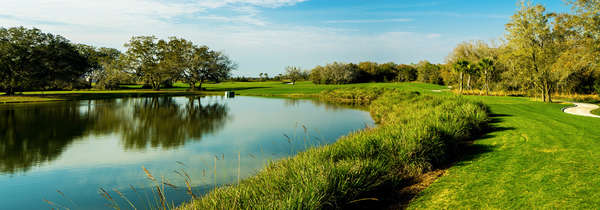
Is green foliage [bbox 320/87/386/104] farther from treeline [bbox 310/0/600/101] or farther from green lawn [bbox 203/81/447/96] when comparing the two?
treeline [bbox 310/0/600/101]

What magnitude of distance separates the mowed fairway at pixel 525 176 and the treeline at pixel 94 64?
39320 mm

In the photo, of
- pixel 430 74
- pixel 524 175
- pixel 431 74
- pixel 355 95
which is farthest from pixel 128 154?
pixel 430 74

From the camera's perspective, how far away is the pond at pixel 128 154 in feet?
19.8

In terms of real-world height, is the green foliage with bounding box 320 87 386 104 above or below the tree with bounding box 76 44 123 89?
below

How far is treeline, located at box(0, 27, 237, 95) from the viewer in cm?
3030

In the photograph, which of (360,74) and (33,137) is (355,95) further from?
(360,74)

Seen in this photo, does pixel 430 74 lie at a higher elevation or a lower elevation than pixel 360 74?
lower

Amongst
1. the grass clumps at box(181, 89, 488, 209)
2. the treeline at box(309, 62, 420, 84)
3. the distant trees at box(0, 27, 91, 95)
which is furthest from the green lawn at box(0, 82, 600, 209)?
the treeline at box(309, 62, 420, 84)

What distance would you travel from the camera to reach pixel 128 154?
9.14 meters

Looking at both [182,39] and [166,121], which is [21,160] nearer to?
[166,121]

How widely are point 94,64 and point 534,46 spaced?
66.9 m

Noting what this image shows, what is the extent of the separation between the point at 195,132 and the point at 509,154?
11.2 meters

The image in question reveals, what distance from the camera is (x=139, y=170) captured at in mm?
7602

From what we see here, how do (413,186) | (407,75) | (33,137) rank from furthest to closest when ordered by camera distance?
(407,75), (33,137), (413,186)
